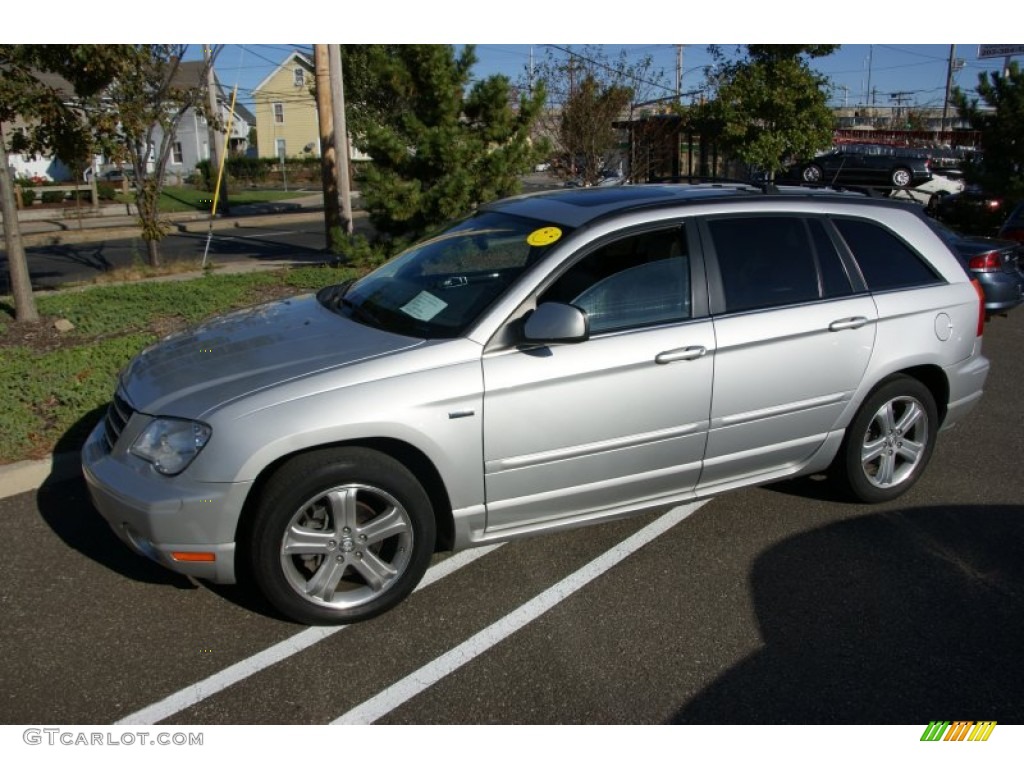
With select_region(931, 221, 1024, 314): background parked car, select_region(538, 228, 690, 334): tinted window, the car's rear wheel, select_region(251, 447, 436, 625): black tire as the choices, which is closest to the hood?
select_region(251, 447, 436, 625): black tire

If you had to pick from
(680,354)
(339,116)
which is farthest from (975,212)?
(680,354)

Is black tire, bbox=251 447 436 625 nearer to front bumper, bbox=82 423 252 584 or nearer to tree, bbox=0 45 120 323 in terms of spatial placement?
front bumper, bbox=82 423 252 584

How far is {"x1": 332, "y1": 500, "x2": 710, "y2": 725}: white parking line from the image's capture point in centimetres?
312

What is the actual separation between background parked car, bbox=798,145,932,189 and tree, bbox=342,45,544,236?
17.2 metres

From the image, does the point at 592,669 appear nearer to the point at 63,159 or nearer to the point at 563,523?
the point at 563,523

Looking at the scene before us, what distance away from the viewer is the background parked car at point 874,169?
85.8ft

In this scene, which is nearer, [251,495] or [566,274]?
[251,495]

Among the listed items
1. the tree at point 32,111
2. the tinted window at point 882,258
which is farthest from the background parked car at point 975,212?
the tree at point 32,111

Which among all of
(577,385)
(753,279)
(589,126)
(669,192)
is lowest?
(577,385)

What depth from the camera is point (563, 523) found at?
13.1 feet

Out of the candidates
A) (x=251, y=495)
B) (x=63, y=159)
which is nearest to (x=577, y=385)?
(x=251, y=495)

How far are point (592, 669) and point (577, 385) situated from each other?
118 cm

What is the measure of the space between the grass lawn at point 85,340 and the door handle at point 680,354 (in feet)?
11.8
